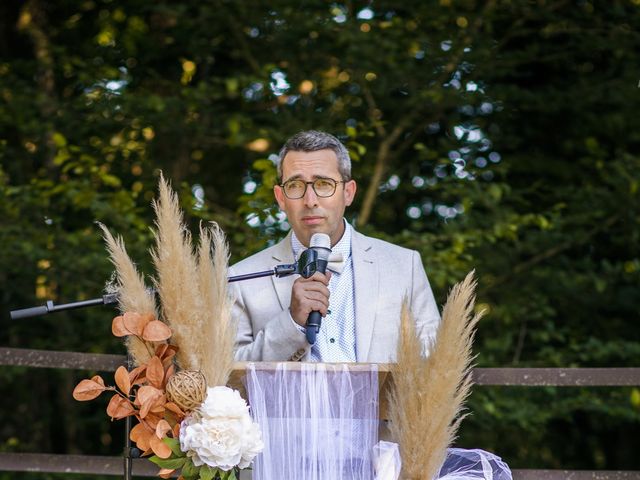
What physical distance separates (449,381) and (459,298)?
20cm

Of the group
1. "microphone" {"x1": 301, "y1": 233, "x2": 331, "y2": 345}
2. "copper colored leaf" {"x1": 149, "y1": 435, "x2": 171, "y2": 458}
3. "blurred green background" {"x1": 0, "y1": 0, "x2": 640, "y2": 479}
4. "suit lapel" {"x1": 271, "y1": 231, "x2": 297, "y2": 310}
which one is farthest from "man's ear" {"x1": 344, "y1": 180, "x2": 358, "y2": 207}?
"blurred green background" {"x1": 0, "y1": 0, "x2": 640, "y2": 479}

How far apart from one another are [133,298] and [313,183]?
0.90m

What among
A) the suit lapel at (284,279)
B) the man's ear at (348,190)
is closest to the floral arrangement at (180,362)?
the suit lapel at (284,279)

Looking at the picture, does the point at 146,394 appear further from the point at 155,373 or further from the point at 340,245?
the point at 340,245

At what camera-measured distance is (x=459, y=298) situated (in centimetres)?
233

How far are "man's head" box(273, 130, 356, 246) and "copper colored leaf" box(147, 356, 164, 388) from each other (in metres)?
0.91

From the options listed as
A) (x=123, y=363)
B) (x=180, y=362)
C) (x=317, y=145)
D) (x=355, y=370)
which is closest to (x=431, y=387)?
(x=355, y=370)

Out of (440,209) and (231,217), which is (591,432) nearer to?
(440,209)

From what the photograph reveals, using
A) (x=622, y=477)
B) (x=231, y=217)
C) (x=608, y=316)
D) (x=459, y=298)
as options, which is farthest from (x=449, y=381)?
(x=608, y=316)

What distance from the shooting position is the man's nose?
10.2ft

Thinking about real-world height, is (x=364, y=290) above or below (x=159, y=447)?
above

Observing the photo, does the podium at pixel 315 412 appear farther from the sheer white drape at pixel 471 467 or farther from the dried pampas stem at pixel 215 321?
the sheer white drape at pixel 471 467

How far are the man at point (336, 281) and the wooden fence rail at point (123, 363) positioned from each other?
114 centimetres

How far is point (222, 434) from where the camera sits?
7.30 feet
